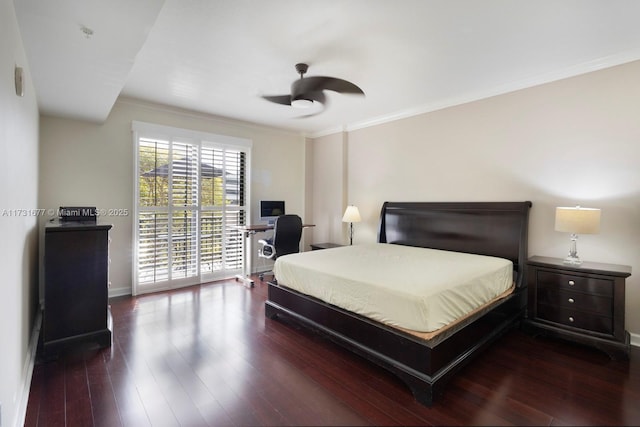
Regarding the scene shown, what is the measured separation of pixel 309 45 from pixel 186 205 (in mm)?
2908

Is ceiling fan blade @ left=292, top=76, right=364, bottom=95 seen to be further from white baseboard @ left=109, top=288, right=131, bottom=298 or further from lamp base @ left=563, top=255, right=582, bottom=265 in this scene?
white baseboard @ left=109, top=288, right=131, bottom=298

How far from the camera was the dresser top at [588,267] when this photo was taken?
2.49 meters

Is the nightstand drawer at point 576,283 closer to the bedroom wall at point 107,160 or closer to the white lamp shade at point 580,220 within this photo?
the white lamp shade at point 580,220

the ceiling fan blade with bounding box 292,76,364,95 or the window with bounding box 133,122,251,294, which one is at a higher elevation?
the ceiling fan blade with bounding box 292,76,364,95

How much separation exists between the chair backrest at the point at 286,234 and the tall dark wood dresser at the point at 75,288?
81.1 inches

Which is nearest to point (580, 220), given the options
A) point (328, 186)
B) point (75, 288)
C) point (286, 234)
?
point (286, 234)

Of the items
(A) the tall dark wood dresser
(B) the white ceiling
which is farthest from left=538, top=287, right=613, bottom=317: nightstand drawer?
(A) the tall dark wood dresser

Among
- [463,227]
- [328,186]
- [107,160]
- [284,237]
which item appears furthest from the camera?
[328,186]

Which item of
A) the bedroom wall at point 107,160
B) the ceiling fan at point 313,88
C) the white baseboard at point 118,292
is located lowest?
the white baseboard at point 118,292

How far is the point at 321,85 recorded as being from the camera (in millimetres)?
2717

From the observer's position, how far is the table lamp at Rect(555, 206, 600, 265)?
2.61m

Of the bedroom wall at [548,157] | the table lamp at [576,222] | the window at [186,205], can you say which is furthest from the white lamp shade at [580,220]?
the window at [186,205]

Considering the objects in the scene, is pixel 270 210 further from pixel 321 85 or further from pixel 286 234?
pixel 321 85

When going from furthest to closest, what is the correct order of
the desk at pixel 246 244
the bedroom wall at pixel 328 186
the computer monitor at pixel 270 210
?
the bedroom wall at pixel 328 186 < the computer monitor at pixel 270 210 < the desk at pixel 246 244
